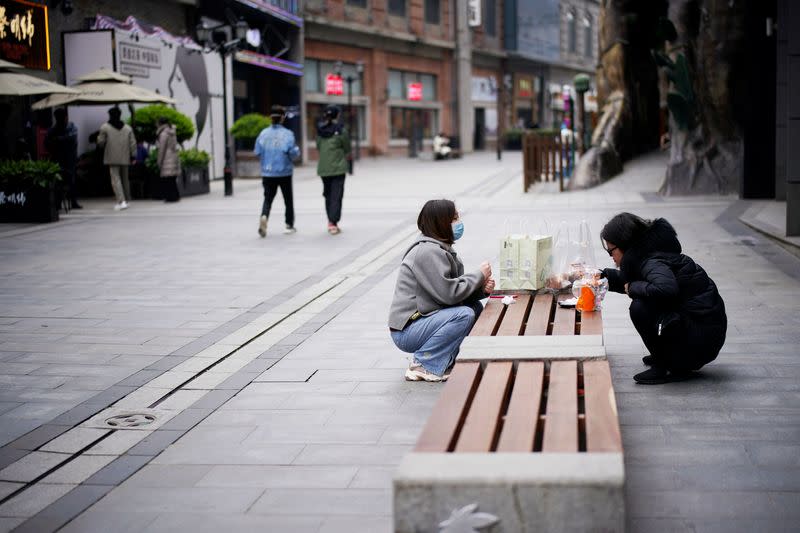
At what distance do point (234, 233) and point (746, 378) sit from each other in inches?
395

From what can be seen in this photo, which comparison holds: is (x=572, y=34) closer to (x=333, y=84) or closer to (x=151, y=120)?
(x=333, y=84)

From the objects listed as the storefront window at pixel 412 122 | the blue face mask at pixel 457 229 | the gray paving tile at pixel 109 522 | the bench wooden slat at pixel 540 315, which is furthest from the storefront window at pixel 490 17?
the gray paving tile at pixel 109 522

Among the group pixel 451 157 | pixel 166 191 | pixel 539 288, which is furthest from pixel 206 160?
pixel 451 157

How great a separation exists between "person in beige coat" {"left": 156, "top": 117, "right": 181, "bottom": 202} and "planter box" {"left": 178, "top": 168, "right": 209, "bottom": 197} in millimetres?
1008

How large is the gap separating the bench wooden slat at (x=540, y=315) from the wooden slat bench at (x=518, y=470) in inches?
59.6

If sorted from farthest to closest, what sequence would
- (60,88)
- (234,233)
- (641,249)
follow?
(60,88) → (234,233) → (641,249)

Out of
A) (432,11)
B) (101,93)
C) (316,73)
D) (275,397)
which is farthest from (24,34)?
(432,11)

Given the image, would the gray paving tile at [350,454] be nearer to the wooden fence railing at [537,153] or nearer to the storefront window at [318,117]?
the wooden fence railing at [537,153]

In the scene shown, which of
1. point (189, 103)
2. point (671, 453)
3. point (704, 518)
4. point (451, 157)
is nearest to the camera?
point (704, 518)

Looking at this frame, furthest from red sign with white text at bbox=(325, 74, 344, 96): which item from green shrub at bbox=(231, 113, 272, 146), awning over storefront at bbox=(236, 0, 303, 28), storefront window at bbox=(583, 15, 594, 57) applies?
storefront window at bbox=(583, 15, 594, 57)

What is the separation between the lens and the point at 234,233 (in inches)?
591

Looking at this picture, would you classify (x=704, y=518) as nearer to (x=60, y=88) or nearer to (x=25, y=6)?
(x=60, y=88)

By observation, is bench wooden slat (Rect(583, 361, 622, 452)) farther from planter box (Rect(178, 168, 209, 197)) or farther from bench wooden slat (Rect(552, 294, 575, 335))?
planter box (Rect(178, 168, 209, 197))

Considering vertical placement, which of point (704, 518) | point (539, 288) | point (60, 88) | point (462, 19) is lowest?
point (704, 518)
